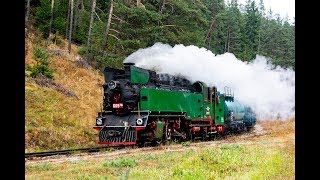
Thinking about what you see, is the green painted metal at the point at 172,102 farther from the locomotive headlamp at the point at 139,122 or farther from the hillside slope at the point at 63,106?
the hillside slope at the point at 63,106

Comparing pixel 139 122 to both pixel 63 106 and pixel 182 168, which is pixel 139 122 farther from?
pixel 63 106

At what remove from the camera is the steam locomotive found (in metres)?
16.3

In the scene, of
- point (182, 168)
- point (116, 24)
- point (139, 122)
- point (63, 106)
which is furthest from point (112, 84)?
point (116, 24)

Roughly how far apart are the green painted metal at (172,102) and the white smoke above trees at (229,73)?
4.90 feet

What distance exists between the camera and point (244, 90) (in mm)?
29875

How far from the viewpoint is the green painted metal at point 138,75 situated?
16.7m

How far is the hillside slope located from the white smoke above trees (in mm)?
3702

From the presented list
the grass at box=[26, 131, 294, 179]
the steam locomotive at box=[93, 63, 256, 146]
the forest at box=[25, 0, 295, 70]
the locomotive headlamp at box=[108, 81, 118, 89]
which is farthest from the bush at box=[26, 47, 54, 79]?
the grass at box=[26, 131, 294, 179]

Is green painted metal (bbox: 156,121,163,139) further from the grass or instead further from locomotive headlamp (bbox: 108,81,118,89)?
the grass

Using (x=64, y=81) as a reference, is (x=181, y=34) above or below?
above

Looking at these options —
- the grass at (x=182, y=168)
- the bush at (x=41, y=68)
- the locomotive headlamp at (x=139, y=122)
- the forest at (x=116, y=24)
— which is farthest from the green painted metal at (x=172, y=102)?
the forest at (x=116, y=24)
